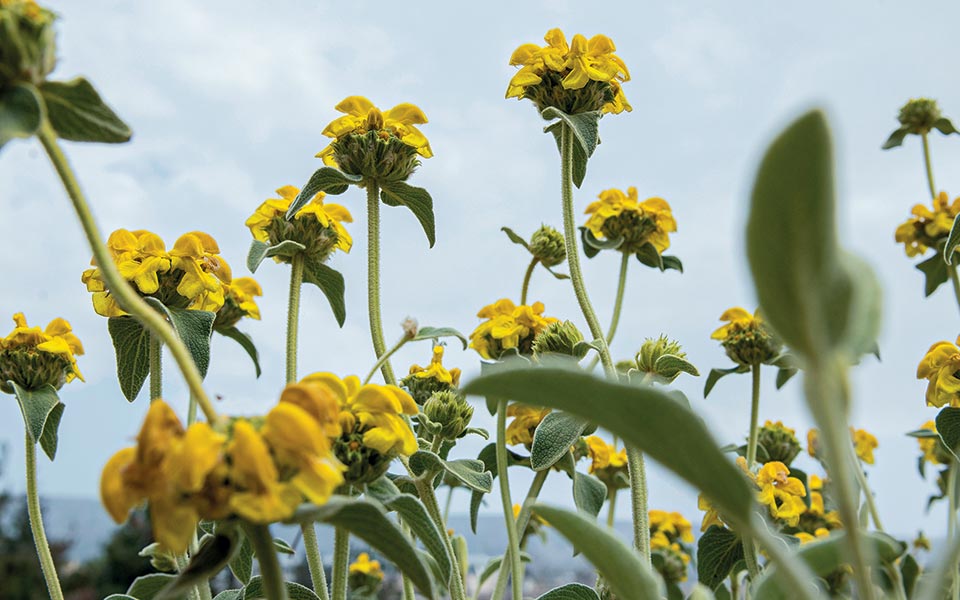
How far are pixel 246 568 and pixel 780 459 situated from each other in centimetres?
106

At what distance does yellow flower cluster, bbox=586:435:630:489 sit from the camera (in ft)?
3.85

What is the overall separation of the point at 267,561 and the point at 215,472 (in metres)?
0.05

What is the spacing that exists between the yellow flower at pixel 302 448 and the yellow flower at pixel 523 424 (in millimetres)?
655

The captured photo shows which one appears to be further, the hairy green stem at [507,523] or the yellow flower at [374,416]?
the hairy green stem at [507,523]

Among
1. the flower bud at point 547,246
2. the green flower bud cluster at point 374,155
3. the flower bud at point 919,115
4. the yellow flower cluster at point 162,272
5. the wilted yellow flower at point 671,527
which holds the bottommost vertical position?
the wilted yellow flower at point 671,527

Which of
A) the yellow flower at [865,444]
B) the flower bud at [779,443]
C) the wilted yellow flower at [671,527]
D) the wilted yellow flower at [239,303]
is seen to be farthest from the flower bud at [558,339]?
the yellow flower at [865,444]

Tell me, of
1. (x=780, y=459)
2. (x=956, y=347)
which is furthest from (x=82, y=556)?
(x=956, y=347)

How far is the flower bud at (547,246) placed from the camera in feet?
3.73

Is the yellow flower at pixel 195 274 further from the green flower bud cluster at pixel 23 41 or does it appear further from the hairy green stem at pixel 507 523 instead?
the green flower bud cluster at pixel 23 41

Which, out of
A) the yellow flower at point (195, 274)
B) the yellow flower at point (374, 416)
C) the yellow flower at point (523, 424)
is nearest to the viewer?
the yellow flower at point (374, 416)

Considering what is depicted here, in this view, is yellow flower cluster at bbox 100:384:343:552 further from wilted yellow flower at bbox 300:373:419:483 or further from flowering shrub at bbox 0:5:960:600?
wilted yellow flower at bbox 300:373:419:483

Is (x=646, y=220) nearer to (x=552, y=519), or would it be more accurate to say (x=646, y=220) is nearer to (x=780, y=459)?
(x=780, y=459)

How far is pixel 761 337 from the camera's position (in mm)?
1201

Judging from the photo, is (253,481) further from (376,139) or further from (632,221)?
(632,221)
